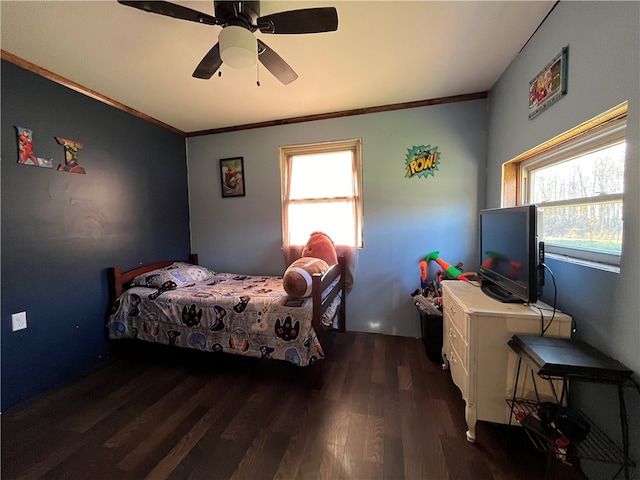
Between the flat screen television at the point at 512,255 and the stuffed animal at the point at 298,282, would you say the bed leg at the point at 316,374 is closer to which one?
the stuffed animal at the point at 298,282

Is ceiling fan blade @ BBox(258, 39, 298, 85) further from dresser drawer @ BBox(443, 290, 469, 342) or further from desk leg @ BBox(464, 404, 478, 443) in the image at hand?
desk leg @ BBox(464, 404, 478, 443)

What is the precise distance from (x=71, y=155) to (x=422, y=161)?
10.4 ft

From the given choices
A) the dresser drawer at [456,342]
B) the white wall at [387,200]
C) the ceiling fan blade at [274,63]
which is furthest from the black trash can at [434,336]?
the ceiling fan blade at [274,63]

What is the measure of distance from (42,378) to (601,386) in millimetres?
3467

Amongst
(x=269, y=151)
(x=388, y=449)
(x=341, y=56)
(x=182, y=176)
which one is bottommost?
(x=388, y=449)

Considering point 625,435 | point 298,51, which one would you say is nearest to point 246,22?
point 298,51

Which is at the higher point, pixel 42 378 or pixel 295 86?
pixel 295 86

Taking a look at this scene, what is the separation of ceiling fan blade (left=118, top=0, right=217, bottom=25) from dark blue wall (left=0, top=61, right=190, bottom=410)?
4.74ft

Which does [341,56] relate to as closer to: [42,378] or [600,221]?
[600,221]

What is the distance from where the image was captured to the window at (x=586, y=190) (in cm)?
120

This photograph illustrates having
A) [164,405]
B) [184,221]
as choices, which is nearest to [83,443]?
[164,405]

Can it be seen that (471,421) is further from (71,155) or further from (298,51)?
(71,155)

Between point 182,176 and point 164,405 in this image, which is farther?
point 182,176

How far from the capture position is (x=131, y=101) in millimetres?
2445
